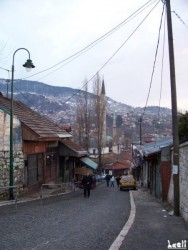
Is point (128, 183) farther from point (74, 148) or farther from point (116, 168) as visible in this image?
point (116, 168)

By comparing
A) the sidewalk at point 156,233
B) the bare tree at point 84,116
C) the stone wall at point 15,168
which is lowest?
the sidewalk at point 156,233

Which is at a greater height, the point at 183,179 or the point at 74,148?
the point at 74,148

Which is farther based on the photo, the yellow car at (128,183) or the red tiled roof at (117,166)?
the red tiled roof at (117,166)

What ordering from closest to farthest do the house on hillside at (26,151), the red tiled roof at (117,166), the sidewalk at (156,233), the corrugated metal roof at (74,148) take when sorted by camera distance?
the sidewalk at (156,233) < the house on hillside at (26,151) < the corrugated metal roof at (74,148) < the red tiled roof at (117,166)

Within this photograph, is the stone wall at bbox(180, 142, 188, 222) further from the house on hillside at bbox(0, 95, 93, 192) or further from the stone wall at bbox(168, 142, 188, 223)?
the house on hillside at bbox(0, 95, 93, 192)

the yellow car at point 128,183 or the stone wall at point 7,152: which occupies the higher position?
the stone wall at point 7,152

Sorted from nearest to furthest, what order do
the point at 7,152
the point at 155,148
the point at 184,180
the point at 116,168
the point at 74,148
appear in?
1. the point at 184,180
2. the point at 7,152
3. the point at 155,148
4. the point at 74,148
5. the point at 116,168

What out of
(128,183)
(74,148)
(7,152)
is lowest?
(128,183)

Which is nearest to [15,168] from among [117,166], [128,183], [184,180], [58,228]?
[58,228]

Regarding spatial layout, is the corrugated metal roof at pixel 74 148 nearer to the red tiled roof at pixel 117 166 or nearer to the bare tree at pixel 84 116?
the bare tree at pixel 84 116

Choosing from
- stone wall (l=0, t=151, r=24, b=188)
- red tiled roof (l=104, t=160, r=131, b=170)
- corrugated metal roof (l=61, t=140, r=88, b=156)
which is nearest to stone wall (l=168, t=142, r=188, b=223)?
stone wall (l=0, t=151, r=24, b=188)

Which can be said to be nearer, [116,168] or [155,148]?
[155,148]

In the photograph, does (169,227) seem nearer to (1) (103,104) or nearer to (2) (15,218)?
(2) (15,218)

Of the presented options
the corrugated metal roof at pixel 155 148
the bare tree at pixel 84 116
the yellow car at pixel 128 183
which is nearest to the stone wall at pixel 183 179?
the corrugated metal roof at pixel 155 148
